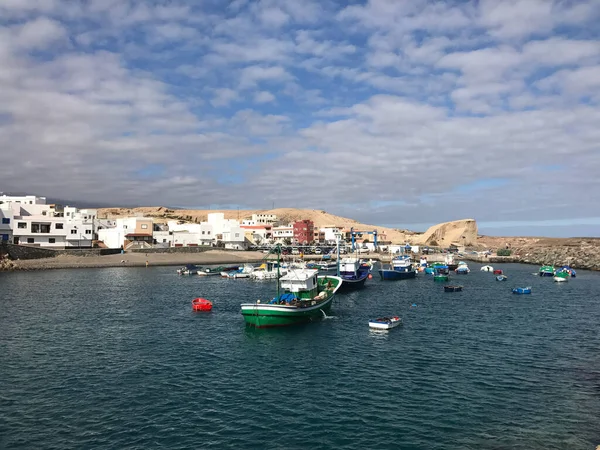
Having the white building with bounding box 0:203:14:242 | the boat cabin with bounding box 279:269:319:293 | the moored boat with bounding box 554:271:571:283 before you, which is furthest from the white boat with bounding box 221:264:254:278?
the moored boat with bounding box 554:271:571:283

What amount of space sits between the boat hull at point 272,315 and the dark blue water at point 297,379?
1459mm

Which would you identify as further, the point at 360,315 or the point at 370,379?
the point at 360,315

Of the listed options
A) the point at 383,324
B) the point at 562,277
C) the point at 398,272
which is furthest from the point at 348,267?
the point at 562,277

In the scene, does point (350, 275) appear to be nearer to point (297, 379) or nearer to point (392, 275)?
point (392, 275)

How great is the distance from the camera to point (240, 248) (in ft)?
586

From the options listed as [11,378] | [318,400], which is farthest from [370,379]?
[11,378]

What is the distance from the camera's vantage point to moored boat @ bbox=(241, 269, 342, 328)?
4968 centimetres

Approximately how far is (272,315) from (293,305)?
3.14 metres

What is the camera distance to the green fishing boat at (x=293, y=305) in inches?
1956

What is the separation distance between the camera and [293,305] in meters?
51.9

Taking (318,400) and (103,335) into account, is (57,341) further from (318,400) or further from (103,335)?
(318,400)

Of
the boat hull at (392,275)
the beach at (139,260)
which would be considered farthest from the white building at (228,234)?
the boat hull at (392,275)

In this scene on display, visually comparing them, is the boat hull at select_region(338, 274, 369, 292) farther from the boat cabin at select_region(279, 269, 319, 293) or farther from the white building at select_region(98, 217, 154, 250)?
the white building at select_region(98, 217, 154, 250)

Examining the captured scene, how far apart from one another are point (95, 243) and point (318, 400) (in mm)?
141172
